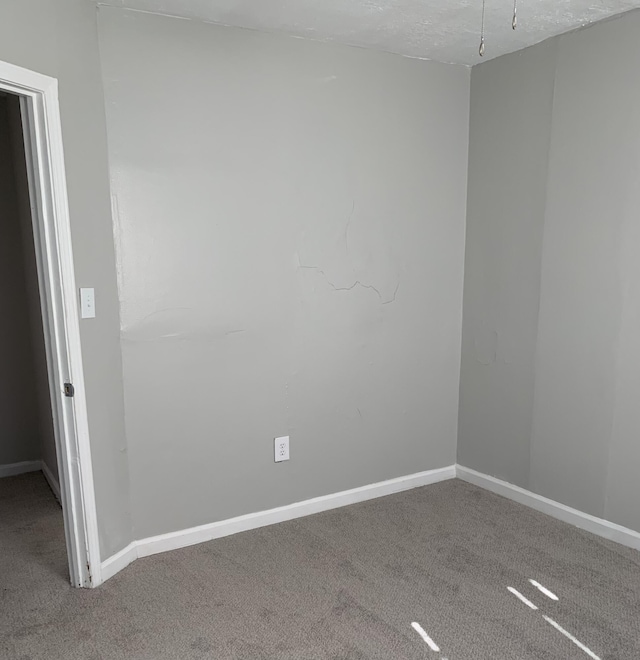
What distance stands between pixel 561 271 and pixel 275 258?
4.39ft

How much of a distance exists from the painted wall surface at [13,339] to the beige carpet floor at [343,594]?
764 millimetres

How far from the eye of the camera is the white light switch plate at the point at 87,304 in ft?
7.12

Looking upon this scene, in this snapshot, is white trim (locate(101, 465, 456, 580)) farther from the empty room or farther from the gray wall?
the gray wall

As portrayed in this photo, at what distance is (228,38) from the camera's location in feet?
8.08

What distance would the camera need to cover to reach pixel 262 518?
2799 millimetres

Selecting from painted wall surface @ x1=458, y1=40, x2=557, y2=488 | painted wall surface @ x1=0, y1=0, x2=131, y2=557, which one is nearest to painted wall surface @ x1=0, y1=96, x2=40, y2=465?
painted wall surface @ x1=0, y1=0, x2=131, y2=557

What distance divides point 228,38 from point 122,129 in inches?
24.0

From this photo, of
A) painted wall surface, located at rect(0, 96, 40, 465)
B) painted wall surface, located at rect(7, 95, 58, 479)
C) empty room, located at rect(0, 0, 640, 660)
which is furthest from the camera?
painted wall surface, located at rect(0, 96, 40, 465)

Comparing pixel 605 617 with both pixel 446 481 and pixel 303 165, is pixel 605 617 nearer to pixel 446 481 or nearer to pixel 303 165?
pixel 446 481

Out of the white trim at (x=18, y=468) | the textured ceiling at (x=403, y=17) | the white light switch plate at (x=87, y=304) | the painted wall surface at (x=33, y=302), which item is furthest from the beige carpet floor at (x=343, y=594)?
the textured ceiling at (x=403, y=17)

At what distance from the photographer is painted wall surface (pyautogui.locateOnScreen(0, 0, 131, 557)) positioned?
76.0 inches

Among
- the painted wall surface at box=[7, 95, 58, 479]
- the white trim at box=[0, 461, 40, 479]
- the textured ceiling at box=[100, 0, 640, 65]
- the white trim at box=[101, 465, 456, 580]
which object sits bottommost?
the white trim at box=[0, 461, 40, 479]

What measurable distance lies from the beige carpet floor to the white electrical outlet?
1.04ft

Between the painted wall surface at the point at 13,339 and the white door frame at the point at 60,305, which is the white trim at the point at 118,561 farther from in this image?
the painted wall surface at the point at 13,339
